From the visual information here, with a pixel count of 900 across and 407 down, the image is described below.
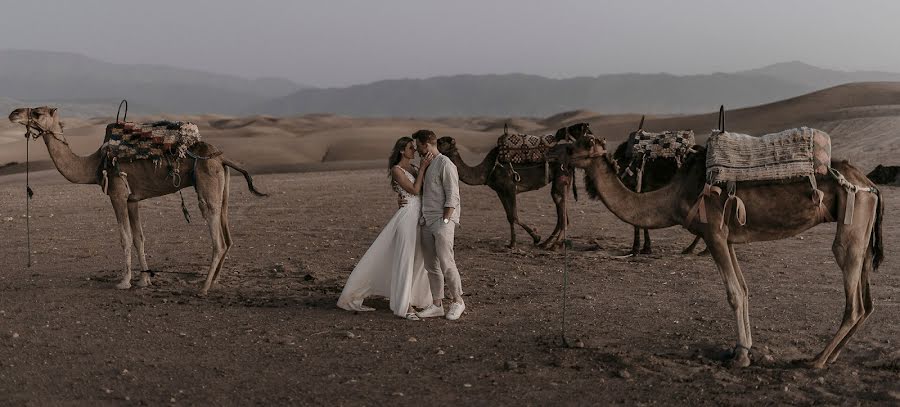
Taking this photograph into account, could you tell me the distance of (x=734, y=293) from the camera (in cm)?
686

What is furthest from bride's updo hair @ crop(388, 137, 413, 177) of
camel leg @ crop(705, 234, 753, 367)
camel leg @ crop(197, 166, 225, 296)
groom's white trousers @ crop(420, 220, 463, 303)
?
camel leg @ crop(705, 234, 753, 367)

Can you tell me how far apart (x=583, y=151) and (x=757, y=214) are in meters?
1.50

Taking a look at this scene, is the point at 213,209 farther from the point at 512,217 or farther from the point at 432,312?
the point at 512,217

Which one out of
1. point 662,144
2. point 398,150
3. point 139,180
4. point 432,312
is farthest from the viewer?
point 662,144

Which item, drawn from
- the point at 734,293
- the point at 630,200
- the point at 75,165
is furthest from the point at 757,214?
the point at 75,165

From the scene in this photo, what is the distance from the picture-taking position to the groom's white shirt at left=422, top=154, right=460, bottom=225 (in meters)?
8.23

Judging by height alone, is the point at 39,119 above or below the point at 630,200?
above

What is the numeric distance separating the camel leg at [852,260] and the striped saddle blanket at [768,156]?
0.46m

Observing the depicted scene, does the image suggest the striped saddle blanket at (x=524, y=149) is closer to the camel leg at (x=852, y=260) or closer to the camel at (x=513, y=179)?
the camel at (x=513, y=179)

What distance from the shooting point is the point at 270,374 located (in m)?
6.86

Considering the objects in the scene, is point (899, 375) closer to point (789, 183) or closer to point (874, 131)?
point (789, 183)

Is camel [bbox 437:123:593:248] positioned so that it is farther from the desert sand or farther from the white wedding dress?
the white wedding dress

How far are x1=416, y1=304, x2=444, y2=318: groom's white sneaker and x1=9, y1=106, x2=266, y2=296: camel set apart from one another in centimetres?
275

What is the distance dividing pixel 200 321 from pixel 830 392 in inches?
233
